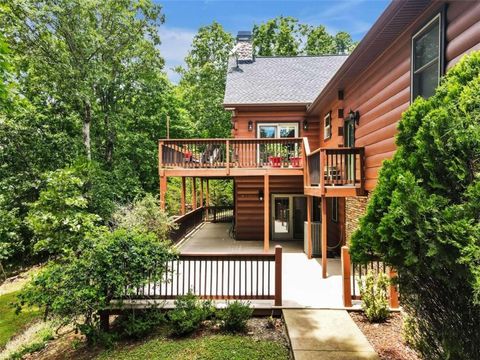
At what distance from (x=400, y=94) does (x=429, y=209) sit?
4172mm

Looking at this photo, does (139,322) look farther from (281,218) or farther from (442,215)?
(281,218)

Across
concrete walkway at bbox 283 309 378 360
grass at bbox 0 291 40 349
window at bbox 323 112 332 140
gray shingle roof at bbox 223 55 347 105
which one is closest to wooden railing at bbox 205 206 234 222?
gray shingle roof at bbox 223 55 347 105

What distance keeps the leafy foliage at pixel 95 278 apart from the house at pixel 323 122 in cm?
464

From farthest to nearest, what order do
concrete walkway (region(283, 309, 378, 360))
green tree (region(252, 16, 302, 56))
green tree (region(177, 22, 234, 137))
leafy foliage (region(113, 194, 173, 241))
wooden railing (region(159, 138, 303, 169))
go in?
green tree (region(252, 16, 302, 56))
green tree (region(177, 22, 234, 137))
wooden railing (region(159, 138, 303, 169))
leafy foliage (region(113, 194, 173, 241))
concrete walkway (region(283, 309, 378, 360))

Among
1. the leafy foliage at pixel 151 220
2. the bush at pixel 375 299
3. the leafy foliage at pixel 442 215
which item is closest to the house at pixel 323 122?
the leafy foliage at pixel 151 220

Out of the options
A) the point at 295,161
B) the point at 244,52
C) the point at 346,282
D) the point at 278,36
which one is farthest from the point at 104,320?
the point at 278,36

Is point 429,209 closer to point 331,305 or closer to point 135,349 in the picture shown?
point 331,305

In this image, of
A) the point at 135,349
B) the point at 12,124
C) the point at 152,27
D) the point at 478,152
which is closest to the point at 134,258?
the point at 135,349

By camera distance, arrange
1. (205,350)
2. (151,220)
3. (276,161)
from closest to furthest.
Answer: (205,350) < (151,220) < (276,161)

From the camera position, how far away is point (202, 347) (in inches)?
189

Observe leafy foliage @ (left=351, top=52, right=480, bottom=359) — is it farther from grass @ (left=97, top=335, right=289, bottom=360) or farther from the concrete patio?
the concrete patio

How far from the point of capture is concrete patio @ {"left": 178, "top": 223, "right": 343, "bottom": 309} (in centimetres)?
625

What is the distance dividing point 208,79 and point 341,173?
64.8ft

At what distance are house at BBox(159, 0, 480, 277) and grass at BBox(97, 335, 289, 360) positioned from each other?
3.79 m
